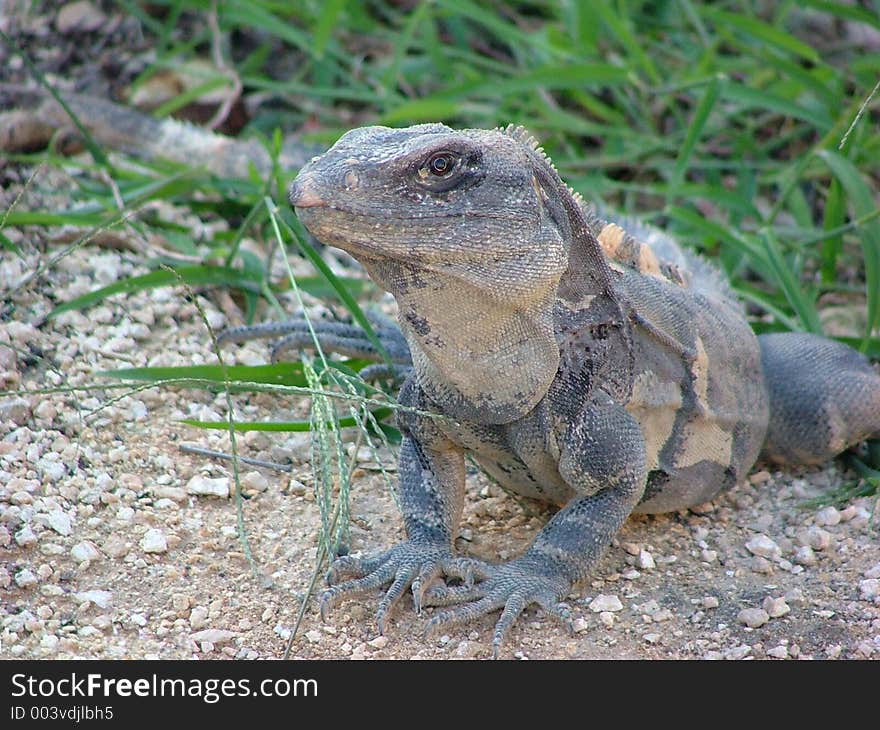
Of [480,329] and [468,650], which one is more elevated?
[480,329]

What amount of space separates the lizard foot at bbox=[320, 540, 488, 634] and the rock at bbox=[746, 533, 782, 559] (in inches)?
40.7

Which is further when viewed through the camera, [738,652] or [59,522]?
[59,522]

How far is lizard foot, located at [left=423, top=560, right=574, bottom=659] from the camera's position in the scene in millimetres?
3957

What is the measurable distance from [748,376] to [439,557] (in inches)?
58.6

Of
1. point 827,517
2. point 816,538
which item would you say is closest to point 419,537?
point 816,538

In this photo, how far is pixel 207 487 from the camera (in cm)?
449

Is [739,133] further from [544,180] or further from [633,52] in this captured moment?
[544,180]

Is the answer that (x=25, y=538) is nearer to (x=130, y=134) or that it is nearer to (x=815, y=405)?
(x=815, y=405)

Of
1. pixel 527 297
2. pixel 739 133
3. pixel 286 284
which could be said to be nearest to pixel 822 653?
pixel 527 297

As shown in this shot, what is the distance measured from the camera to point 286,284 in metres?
5.89

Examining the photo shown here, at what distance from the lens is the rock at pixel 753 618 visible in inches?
160

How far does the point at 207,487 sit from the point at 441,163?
1.57 m

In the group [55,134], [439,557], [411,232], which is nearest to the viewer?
[411,232]

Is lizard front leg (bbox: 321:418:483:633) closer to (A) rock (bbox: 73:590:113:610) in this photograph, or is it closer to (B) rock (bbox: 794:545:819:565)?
(A) rock (bbox: 73:590:113:610)
